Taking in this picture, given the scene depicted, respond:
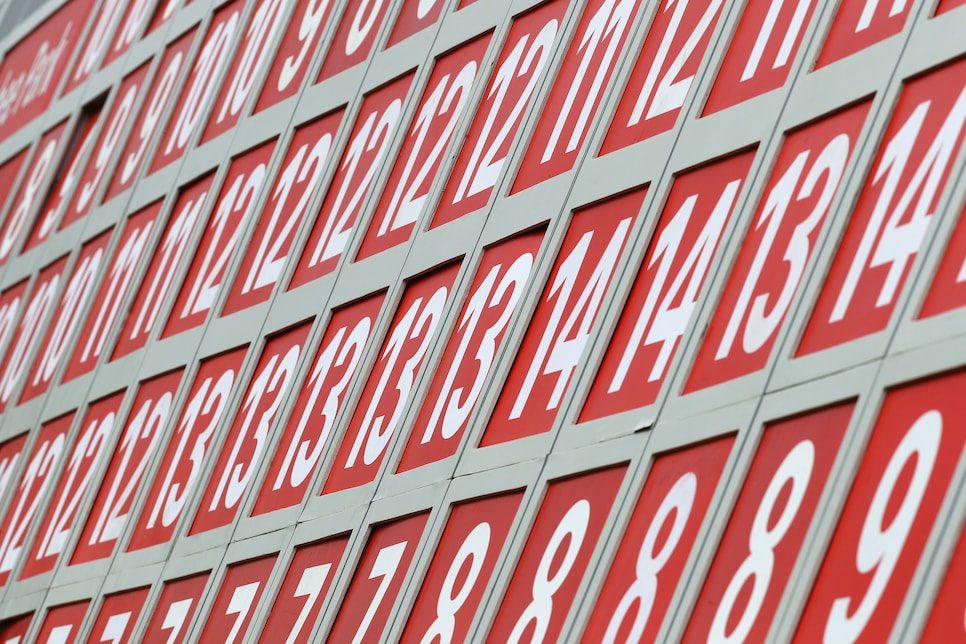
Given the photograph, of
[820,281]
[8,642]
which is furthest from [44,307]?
[820,281]

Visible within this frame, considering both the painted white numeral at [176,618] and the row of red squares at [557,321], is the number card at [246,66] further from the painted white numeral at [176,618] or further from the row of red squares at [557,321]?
the painted white numeral at [176,618]

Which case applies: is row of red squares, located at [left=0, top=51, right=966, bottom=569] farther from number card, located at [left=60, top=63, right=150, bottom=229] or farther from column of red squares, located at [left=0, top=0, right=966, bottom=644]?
number card, located at [left=60, top=63, right=150, bottom=229]

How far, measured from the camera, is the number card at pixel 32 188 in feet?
55.7

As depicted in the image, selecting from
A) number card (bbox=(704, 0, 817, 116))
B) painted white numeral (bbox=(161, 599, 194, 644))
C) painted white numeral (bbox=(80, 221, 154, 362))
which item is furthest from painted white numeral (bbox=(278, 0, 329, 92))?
number card (bbox=(704, 0, 817, 116))

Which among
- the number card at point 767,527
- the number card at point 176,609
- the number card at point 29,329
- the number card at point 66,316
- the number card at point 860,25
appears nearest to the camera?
the number card at point 767,527

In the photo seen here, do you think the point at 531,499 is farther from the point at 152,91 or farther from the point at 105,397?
the point at 152,91

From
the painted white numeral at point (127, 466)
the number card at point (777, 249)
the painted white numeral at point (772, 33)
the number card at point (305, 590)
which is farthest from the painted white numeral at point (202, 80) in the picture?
the number card at point (777, 249)

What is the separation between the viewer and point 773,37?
27.6 ft

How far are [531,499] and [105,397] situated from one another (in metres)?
5.67

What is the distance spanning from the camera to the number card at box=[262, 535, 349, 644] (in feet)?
31.7

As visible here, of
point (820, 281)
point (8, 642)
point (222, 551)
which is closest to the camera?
point (820, 281)

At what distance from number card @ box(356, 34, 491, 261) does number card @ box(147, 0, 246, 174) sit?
3.37 metres

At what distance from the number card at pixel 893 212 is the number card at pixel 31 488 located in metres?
7.50

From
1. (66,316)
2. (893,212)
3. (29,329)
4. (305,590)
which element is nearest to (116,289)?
(66,316)
